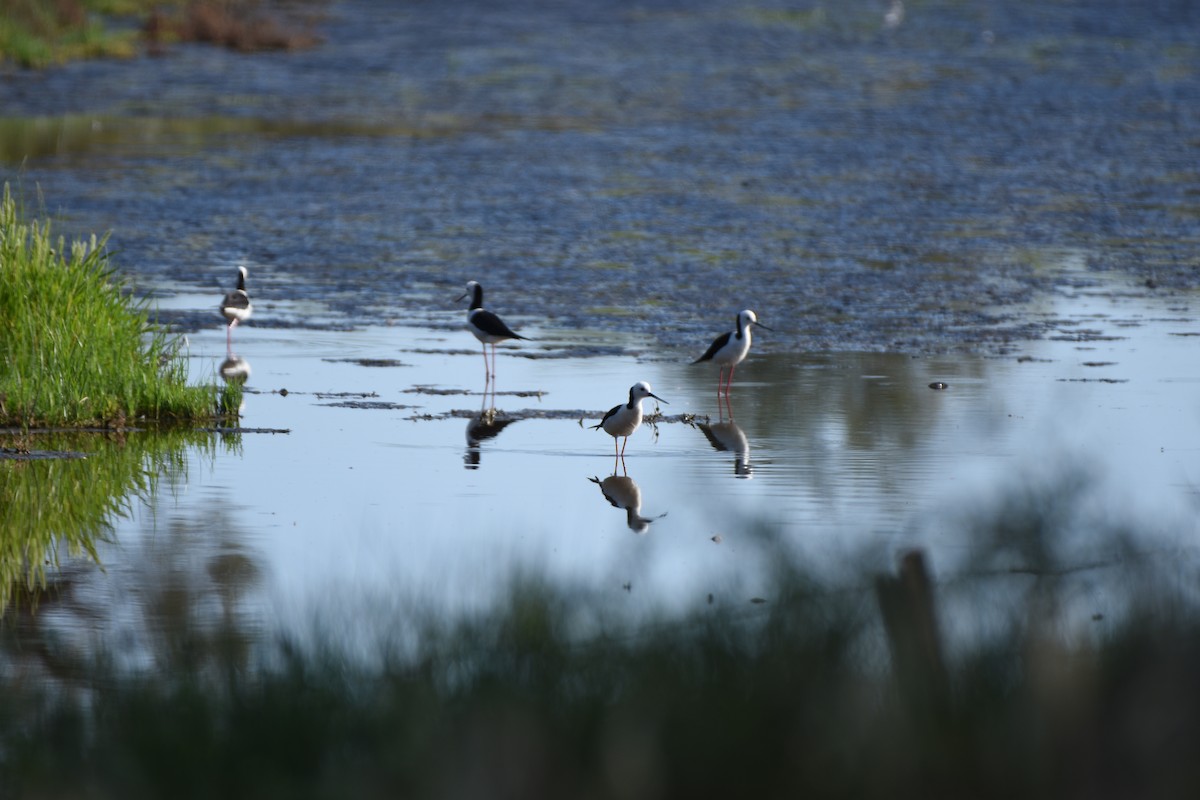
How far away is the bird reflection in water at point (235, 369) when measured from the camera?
15236 millimetres

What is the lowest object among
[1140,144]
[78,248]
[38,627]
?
[38,627]

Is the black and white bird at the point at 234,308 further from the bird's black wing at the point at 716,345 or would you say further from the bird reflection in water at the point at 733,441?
the bird reflection in water at the point at 733,441

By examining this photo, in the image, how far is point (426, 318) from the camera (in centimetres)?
1856

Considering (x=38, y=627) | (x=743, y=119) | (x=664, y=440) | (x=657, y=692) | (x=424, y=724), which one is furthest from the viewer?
(x=743, y=119)

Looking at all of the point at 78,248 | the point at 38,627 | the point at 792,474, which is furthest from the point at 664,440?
the point at 38,627

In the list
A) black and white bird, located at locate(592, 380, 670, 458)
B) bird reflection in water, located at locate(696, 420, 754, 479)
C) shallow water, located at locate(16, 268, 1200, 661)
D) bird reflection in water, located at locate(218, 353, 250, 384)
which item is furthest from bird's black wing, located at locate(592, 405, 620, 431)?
bird reflection in water, located at locate(218, 353, 250, 384)

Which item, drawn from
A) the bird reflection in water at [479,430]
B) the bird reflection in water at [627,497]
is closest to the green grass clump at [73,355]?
the bird reflection in water at [479,430]

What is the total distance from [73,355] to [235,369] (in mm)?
2931

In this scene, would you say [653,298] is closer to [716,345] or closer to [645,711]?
[716,345]

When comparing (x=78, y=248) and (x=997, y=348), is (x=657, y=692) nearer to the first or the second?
(x=78, y=248)

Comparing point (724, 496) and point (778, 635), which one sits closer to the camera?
point (778, 635)

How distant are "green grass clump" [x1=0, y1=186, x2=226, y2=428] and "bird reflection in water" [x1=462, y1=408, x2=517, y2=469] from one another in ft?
5.95

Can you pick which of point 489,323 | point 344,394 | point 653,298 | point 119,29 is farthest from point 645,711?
point 119,29

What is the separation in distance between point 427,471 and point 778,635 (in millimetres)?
5715
